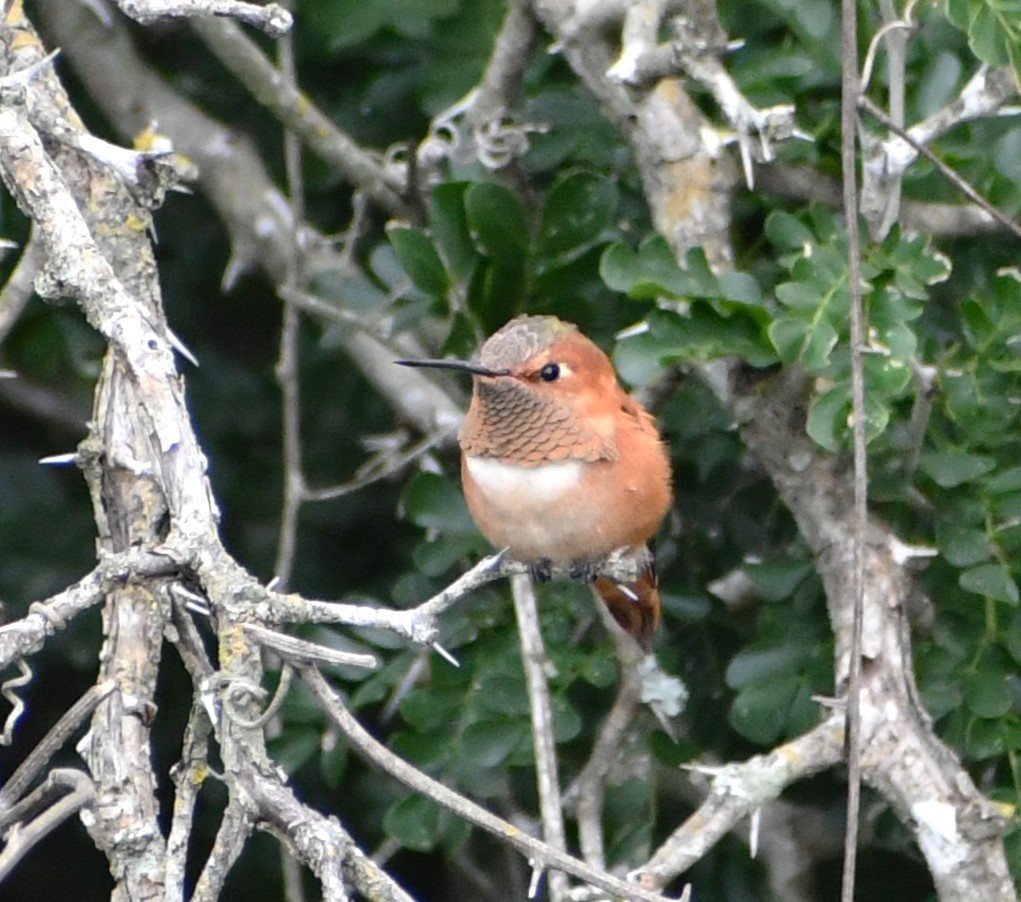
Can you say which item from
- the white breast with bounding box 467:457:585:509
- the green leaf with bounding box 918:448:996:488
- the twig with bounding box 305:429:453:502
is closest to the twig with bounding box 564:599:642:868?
the white breast with bounding box 467:457:585:509

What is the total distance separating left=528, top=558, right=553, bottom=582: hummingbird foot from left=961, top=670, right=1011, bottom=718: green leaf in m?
0.82

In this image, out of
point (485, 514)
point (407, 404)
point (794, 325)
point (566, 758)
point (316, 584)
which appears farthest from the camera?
point (316, 584)

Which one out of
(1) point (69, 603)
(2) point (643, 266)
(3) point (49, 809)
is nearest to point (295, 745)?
(2) point (643, 266)

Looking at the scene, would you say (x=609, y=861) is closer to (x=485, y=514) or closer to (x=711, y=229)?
(x=485, y=514)

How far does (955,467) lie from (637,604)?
2.69 ft

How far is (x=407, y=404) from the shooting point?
3814mm

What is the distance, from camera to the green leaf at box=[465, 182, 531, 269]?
3.19 m

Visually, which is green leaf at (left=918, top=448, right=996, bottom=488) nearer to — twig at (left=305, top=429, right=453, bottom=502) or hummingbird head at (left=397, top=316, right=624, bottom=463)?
hummingbird head at (left=397, top=316, right=624, bottom=463)

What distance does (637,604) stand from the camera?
3.34 m

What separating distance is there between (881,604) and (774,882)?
3.77 ft

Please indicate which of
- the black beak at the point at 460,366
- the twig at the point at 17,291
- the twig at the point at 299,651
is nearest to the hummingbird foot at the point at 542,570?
the black beak at the point at 460,366

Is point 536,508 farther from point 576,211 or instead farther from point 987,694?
point 987,694

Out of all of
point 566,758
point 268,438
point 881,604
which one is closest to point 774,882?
point 566,758

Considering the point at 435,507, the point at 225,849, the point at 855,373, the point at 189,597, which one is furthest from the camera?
the point at 435,507
